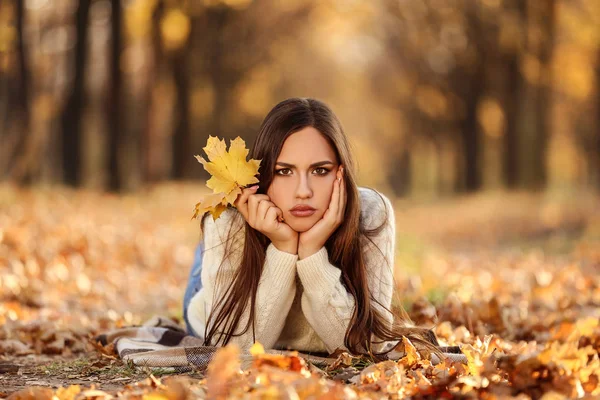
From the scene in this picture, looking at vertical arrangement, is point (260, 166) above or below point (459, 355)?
above

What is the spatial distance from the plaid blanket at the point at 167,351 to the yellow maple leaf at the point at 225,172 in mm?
680

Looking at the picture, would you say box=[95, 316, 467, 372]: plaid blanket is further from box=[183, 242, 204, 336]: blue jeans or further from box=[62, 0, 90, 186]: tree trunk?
box=[62, 0, 90, 186]: tree trunk

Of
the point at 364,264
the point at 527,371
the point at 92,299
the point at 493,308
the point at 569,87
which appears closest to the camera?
the point at 527,371

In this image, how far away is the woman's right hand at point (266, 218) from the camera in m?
3.65

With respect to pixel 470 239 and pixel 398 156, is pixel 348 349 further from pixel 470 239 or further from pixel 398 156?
pixel 398 156

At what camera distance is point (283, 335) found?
4.22 m

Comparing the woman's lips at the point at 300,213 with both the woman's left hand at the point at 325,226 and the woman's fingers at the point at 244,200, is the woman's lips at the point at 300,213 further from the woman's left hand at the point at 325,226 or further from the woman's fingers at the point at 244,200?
the woman's fingers at the point at 244,200

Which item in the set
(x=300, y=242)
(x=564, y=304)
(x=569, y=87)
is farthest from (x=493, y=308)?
(x=569, y=87)

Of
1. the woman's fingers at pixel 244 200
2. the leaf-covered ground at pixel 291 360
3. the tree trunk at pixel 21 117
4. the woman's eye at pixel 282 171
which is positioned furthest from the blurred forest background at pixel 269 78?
the woman's eye at pixel 282 171

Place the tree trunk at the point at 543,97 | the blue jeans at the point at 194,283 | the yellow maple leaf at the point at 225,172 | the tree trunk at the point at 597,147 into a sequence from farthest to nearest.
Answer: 1. the tree trunk at the point at 597,147
2. the tree trunk at the point at 543,97
3. the blue jeans at the point at 194,283
4. the yellow maple leaf at the point at 225,172

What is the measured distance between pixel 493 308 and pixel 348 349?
1864mm

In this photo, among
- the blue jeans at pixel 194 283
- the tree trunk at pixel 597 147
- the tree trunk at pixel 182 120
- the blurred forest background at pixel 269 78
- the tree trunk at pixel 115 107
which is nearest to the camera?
the blue jeans at pixel 194 283

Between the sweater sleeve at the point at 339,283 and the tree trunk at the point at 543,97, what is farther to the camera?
the tree trunk at the point at 543,97

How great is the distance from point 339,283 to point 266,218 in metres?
0.49
